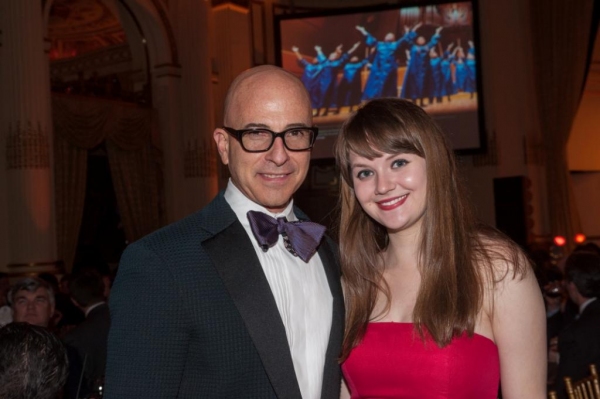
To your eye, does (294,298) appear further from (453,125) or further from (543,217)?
(543,217)

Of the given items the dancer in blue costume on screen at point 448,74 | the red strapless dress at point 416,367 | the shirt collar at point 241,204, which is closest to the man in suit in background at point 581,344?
the red strapless dress at point 416,367

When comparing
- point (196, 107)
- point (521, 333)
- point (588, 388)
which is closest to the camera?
point (521, 333)

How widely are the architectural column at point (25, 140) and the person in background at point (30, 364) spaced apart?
694cm

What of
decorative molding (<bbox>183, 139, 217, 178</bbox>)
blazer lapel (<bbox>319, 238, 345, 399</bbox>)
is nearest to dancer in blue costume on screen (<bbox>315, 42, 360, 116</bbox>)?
decorative molding (<bbox>183, 139, 217, 178</bbox>)

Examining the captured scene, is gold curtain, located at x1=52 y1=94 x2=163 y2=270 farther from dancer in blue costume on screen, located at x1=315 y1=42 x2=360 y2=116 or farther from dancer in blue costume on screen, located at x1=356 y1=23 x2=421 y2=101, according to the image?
dancer in blue costume on screen, located at x1=356 y1=23 x2=421 y2=101

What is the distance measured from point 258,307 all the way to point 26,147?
774cm

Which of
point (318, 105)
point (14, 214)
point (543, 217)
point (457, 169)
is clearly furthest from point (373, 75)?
point (457, 169)

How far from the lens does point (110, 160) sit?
1138cm

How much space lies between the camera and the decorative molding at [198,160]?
1162cm

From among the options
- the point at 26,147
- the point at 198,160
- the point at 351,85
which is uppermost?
the point at 351,85

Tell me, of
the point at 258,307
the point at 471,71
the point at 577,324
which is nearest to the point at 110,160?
the point at 471,71

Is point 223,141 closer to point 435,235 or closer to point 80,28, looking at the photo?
point 435,235

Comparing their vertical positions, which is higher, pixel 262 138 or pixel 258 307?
pixel 262 138

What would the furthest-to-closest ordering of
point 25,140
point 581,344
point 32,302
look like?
point 25,140
point 32,302
point 581,344
